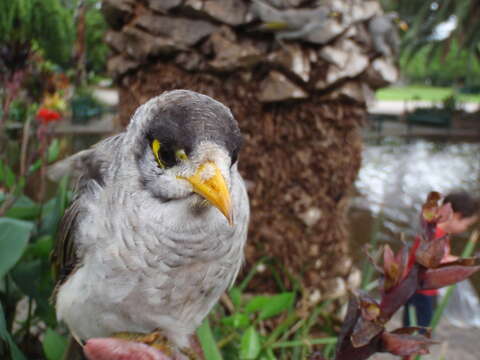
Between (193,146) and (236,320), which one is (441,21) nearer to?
(236,320)

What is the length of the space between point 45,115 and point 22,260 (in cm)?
35

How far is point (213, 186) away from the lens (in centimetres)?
47

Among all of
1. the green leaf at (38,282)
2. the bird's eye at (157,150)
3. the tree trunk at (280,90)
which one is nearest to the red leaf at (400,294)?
the bird's eye at (157,150)

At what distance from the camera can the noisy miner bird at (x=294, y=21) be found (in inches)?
52.9

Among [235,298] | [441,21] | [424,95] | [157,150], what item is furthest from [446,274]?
[424,95]

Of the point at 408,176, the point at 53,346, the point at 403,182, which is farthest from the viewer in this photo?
the point at 408,176

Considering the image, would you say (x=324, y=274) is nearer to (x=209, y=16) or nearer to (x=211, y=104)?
(x=209, y=16)

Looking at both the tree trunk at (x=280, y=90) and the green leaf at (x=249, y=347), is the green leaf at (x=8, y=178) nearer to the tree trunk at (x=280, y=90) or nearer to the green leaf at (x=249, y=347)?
the tree trunk at (x=280, y=90)

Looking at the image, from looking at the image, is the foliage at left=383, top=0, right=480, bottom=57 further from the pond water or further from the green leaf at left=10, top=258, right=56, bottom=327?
the green leaf at left=10, top=258, right=56, bottom=327

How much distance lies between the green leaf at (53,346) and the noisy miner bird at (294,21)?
104cm

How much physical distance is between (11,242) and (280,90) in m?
0.96

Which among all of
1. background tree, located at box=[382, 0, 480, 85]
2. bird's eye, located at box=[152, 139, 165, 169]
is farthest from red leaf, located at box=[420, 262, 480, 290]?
background tree, located at box=[382, 0, 480, 85]

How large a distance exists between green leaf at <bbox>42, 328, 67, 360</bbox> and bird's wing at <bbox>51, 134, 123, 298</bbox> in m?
0.09

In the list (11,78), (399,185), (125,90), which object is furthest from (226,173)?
(399,185)
